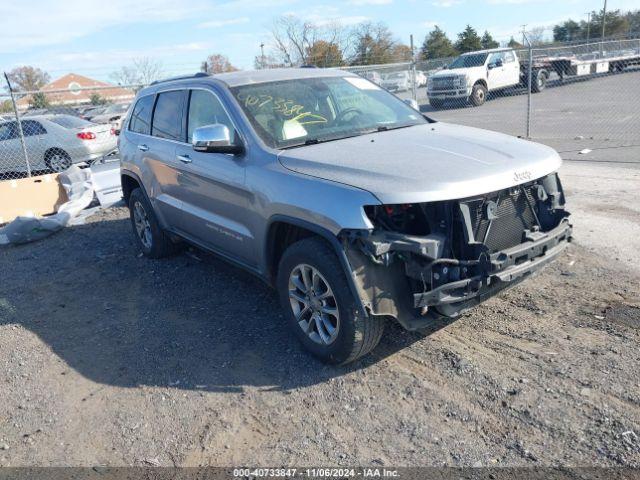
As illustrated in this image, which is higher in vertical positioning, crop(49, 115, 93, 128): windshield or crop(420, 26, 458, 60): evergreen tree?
crop(420, 26, 458, 60): evergreen tree

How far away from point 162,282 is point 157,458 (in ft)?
9.52

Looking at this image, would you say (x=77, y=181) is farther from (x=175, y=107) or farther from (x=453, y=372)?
(x=453, y=372)

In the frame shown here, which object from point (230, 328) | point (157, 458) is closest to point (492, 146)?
point (230, 328)

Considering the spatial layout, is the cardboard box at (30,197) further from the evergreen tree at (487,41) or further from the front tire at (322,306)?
the evergreen tree at (487,41)

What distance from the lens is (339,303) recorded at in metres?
3.56

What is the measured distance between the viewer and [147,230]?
21.6 feet

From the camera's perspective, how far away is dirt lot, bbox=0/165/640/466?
314 centimetres

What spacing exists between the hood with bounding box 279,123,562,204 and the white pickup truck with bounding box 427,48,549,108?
16990 mm

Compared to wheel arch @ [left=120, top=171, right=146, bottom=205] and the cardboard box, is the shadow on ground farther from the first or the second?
the cardboard box

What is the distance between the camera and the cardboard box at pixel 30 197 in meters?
9.14

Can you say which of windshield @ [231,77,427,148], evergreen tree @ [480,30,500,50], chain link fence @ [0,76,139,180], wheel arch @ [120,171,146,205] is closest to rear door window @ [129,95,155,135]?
wheel arch @ [120,171,146,205]

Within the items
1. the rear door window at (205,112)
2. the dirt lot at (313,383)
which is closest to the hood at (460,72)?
the dirt lot at (313,383)

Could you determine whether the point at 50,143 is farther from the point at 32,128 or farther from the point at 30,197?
the point at 30,197

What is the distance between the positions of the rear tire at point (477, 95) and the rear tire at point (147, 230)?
16856mm
